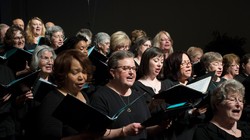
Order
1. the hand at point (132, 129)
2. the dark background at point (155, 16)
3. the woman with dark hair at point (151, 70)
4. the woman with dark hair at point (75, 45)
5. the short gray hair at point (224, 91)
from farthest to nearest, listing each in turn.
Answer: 1. the dark background at point (155, 16)
2. the woman with dark hair at point (75, 45)
3. the woman with dark hair at point (151, 70)
4. the short gray hair at point (224, 91)
5. the hand at point (132, 129)

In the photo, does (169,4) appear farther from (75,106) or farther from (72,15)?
(75,106)

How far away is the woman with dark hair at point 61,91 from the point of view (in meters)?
2.33

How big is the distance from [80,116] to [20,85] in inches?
41.1

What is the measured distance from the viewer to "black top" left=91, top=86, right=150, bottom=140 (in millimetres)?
2762

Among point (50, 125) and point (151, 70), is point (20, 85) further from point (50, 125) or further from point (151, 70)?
point (151, 70)

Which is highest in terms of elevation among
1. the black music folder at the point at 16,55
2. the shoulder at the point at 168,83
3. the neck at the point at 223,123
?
the black music folder at the point at 16,55

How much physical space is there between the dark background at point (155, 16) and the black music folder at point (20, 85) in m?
5.50

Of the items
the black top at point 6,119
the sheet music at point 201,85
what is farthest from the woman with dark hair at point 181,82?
the black top at point 6,119


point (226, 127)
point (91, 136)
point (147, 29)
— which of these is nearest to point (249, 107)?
point (226, 127)

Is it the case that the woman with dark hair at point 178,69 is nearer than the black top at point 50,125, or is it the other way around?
the black top at point 50,125

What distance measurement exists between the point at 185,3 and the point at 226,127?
6.36 metres

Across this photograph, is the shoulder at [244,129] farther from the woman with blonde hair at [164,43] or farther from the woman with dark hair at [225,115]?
the woman with blonde hair at [164,43]

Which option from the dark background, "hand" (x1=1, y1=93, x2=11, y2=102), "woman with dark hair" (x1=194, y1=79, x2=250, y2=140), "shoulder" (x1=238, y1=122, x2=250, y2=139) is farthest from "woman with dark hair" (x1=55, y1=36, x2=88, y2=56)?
the dark background

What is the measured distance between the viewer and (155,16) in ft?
28.9
